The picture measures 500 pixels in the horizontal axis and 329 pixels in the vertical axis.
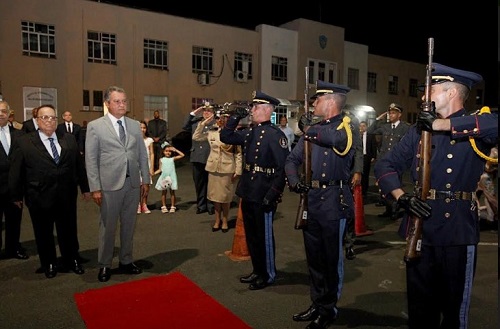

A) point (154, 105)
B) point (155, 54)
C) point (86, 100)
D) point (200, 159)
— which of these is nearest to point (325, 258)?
point (200, 159)

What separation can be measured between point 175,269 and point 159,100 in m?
19.2

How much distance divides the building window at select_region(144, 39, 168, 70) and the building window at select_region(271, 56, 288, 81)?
297 inches

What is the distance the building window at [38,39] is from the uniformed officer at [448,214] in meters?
20.8

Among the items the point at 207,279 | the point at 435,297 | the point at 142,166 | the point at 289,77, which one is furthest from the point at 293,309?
the point at 289,77

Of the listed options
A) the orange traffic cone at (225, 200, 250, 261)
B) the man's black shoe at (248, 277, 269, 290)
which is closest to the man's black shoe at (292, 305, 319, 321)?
the man's black shoe at (248, 277, 269, 290)

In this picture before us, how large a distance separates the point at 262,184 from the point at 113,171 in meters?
1.84

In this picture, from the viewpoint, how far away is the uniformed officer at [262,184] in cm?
495

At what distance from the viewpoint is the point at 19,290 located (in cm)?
491

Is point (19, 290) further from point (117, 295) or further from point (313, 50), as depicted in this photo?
point (313, 50)

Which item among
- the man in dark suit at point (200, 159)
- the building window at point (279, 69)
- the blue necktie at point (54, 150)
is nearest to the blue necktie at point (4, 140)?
the blue necktie at point (54, 150)

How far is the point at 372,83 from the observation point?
111 ft

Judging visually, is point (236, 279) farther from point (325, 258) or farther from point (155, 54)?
A: point (155, 54)

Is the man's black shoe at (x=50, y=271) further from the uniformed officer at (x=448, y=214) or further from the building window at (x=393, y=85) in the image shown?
the building window at (x=393, y=85)

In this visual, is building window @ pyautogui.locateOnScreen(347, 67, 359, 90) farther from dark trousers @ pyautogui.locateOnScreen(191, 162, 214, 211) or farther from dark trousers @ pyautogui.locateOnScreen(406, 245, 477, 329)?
dark trousers @ pyautogui.locateOnScreen(406, 245, 477, 329)
